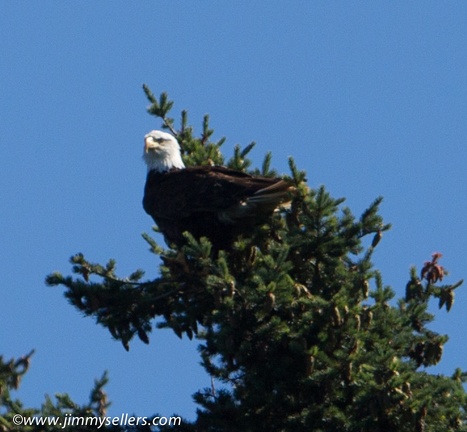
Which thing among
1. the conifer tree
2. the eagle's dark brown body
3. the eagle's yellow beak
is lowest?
the conifer tree

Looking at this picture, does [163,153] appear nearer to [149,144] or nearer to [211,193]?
[149,144]

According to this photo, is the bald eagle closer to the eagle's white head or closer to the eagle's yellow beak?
the eagle's white head

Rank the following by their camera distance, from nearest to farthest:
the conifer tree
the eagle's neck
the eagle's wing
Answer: the conifer tree < the eagle's wing < the eagle's neck

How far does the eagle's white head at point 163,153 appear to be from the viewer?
10109 mm

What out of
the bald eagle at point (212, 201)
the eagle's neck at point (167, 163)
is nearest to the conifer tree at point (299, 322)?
the bald eagle at point (212, 201)

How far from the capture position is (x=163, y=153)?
10.2m

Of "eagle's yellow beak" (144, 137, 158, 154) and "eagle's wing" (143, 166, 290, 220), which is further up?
"eagle's yellow beak" (144, 137, 158, 154)

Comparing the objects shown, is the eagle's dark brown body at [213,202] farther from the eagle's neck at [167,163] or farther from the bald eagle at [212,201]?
the eagle's neck at [167,163]

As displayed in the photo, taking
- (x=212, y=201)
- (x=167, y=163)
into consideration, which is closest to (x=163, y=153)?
(x=167, y=163)

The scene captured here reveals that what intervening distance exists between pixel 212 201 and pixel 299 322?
1587 mm

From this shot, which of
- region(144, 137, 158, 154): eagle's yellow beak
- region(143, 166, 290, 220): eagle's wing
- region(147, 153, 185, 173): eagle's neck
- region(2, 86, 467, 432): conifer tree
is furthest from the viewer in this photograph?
region(144, 137, 158, 154): eagle's yellow beak

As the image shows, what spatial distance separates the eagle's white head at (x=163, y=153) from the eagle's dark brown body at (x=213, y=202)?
0.38 m

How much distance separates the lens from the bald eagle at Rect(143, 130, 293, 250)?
881 cm

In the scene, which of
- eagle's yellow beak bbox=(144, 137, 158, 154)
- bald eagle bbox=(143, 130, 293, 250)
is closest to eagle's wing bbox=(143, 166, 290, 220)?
bald eagle bbox=(143, 130, 293, 250)
